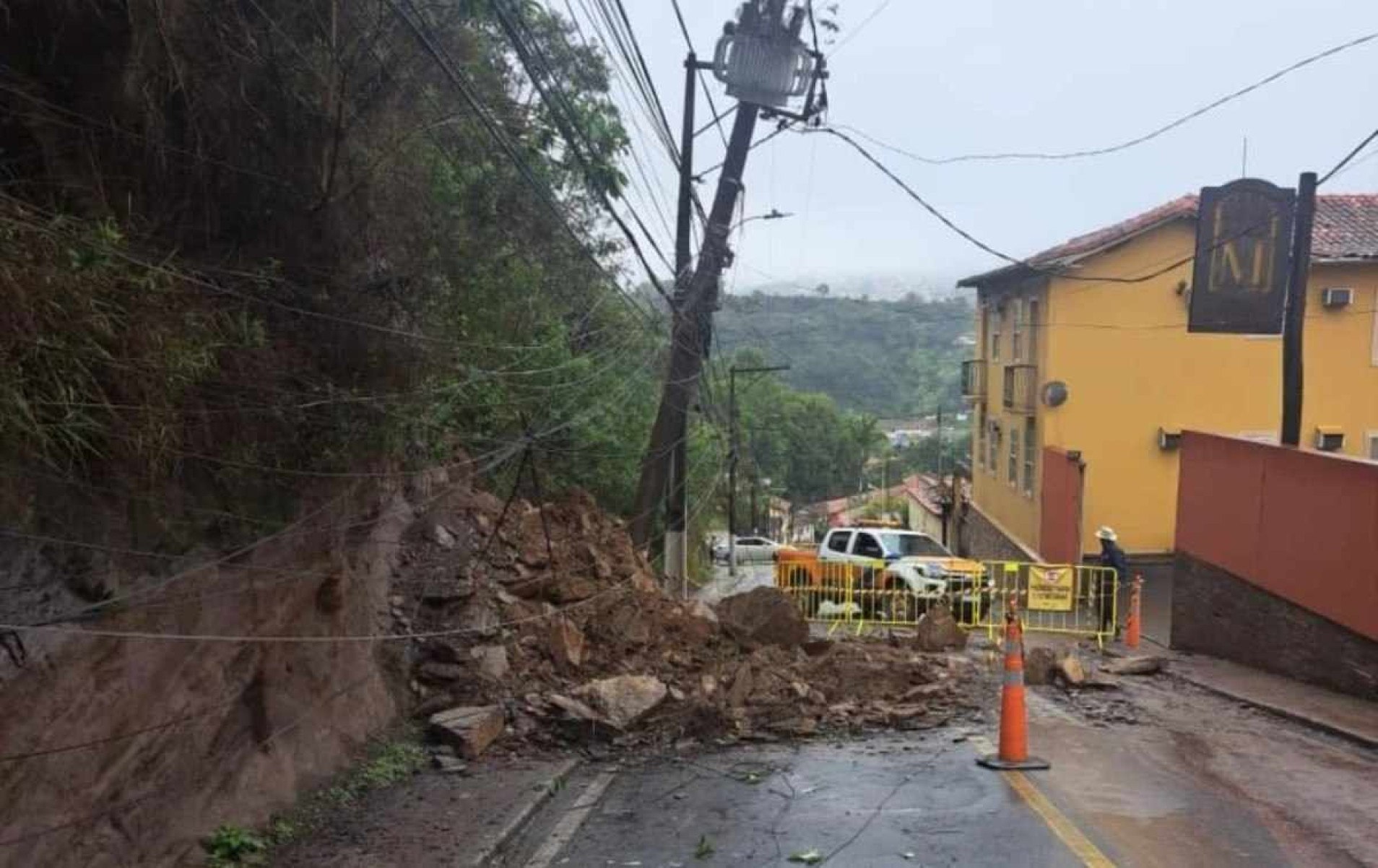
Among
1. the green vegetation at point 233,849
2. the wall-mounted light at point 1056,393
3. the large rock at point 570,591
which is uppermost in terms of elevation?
the wall-mounted light at point 1056,393

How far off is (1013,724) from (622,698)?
2.85m

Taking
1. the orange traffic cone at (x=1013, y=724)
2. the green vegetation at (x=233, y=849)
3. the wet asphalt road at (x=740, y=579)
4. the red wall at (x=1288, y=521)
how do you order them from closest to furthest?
1. the green vegetation at (x=233, y=849)
2. the orange traffic cone at (x=1013, y=724)
3. the red wall at (x=1288, y=521)
4. the wet asphalt road at (x=740, y=579)

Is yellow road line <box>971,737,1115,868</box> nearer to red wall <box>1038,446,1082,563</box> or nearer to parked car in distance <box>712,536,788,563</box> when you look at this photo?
red wall <box>1038,446,1082,563</box>

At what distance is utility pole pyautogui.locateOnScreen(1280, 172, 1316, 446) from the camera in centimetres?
1375

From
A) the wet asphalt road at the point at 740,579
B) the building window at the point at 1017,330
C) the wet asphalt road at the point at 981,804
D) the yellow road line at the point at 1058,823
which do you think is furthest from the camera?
the building window at the point at 1017,330

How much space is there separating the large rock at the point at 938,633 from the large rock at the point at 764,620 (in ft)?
7.51

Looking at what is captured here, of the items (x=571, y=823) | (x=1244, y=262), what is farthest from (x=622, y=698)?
(x=1244, y=262)

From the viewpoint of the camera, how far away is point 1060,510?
26.5 meters

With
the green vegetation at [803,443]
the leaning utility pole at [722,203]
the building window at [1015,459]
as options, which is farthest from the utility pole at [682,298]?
the green vegetation at [803,443]

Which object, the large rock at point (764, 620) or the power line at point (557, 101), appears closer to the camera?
the power line at point (557, 101)

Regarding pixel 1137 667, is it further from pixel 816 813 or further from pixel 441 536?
pixel 441 536

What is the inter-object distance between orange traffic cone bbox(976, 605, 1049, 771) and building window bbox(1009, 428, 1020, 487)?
23.5m

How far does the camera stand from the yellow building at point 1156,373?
25.8 m

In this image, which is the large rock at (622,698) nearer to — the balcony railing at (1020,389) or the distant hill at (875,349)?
the balcony railing at (1020,389)
